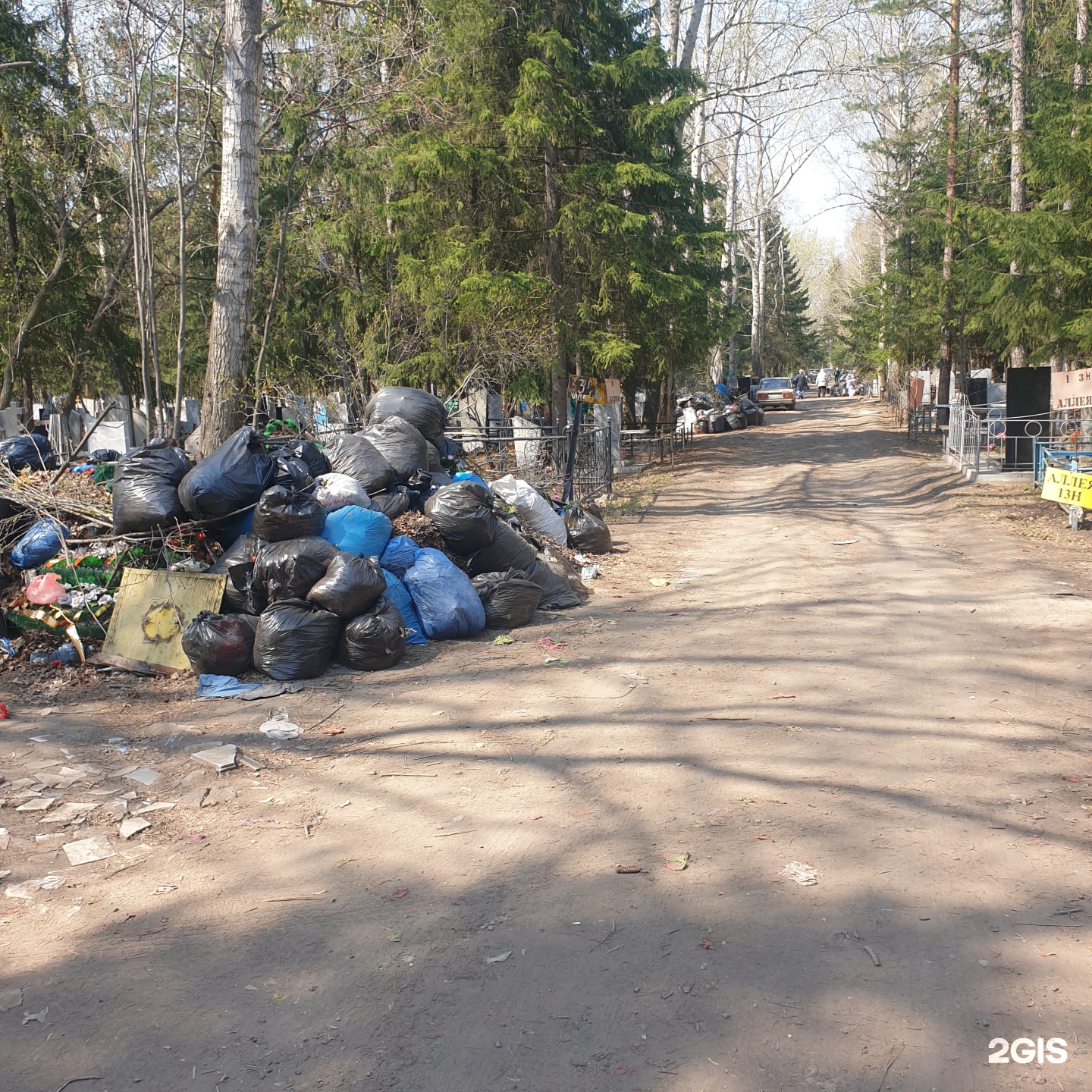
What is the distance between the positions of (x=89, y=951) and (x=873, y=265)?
2367 inches

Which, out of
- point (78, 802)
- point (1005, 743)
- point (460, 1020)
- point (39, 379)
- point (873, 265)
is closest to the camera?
point (460, 1020)

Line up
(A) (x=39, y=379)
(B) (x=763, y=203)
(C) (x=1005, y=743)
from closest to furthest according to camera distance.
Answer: (C) (x=1005, y=743) < (A) (x=39, y=379) < (B) (x=763, y=203)

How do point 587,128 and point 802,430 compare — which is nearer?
point 587,128

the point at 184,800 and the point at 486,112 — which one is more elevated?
the point at 486,112

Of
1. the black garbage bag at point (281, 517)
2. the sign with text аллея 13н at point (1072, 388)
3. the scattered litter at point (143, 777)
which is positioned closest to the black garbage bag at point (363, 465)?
the black garbage bag at point (281, 517)

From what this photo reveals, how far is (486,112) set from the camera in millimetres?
15641

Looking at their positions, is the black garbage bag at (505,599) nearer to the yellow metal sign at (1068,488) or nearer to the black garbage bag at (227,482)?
the black garbage bag at (227,482)

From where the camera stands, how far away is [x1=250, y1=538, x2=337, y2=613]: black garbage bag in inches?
233

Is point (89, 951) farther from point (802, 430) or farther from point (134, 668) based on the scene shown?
point (802, 430)

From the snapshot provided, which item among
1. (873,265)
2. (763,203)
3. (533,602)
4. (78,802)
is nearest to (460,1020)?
(78,802)

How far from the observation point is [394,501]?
7.50 meters

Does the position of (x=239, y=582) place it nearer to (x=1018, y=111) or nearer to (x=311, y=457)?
(x=311, y=457)

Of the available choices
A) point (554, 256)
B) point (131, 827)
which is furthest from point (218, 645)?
point (554, 256)

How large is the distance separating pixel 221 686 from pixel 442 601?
63.9 inches
